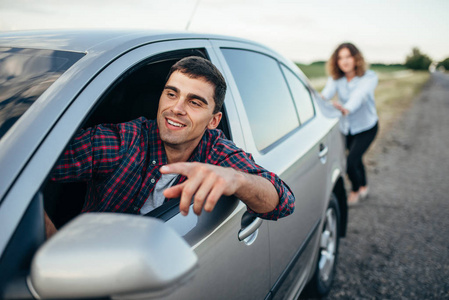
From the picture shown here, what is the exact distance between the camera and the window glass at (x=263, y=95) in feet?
5.91

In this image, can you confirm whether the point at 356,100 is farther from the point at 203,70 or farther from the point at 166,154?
the point at 166,154

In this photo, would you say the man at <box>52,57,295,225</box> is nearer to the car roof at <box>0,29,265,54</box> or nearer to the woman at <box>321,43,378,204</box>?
the car roof at <box>0,29,265,54</box>

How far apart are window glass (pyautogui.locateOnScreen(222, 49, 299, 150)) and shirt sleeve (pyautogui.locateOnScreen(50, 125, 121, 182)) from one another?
687 mm

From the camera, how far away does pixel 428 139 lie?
8445 millimetres

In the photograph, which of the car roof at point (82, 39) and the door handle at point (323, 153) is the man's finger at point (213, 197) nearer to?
the car roof at point (82, 39)

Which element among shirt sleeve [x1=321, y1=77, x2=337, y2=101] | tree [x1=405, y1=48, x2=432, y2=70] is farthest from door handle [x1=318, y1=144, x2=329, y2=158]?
tree [x1=405, y1=48, x2=432, y2=70]

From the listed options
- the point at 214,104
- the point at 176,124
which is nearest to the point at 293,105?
the point at 214,104

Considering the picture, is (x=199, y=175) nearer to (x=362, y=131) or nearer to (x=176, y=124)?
(x=176, y=124)

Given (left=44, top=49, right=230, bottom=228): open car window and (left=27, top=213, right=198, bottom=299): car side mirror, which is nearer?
(left=27, top=213, right=198, bottom=299): car side mirror

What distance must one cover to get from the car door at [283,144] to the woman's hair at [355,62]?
206 cm

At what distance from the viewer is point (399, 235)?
357 cm

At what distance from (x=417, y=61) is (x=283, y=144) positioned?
346ft

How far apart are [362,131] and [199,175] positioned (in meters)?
3.62

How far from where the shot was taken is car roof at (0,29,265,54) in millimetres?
1252
